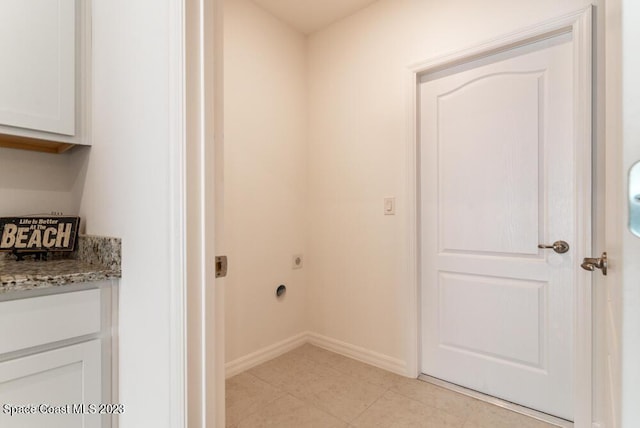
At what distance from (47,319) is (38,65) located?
939 millimetres

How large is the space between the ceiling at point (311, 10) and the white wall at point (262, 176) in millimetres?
77

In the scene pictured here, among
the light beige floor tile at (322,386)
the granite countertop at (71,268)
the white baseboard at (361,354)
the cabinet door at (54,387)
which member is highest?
the granite countertop at (71,268)

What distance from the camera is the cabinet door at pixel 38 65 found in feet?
3.78

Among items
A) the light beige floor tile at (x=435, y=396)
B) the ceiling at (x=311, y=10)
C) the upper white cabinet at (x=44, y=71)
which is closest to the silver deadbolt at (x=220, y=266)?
the upper white cabinet at (x=44, y=71)

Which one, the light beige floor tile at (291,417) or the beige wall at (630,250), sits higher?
the beige wall at (630,250)

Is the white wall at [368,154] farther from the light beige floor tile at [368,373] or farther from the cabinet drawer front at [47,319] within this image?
the cabinet drawer front at [47,319]

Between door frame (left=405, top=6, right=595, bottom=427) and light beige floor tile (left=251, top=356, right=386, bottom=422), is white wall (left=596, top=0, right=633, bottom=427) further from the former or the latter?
light beige floor tile (left=251, top=356, right=386, bottom=422)

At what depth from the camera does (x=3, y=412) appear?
926 millimetres

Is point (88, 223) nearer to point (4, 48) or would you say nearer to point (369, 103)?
point (4, 48)

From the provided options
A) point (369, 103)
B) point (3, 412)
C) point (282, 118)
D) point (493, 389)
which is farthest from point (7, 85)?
point (493, 389)

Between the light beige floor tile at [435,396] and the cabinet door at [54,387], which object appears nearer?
the cabinet door at [54,387]

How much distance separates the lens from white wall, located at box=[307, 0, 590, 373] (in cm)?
200

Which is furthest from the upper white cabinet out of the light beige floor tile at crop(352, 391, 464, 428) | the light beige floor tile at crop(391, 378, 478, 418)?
the light beige floor tile at crop(391, 378, 478, 418)

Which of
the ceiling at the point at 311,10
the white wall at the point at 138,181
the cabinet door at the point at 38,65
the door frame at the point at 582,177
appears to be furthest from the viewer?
the ceiling at the point at 311,10
